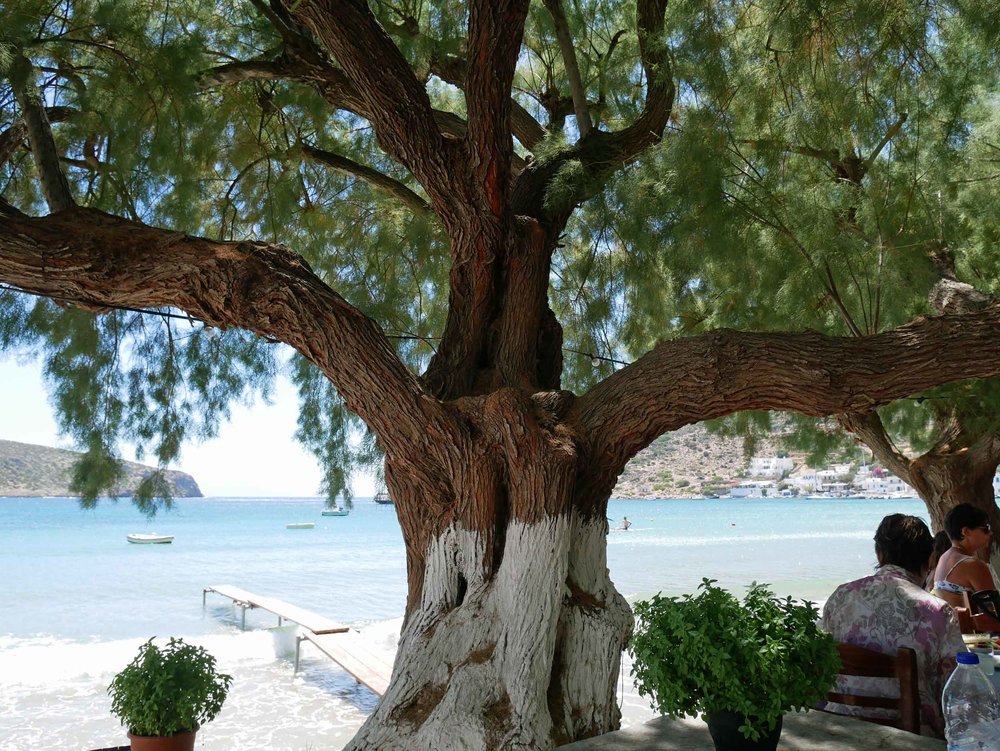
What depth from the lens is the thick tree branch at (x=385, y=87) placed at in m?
3.43

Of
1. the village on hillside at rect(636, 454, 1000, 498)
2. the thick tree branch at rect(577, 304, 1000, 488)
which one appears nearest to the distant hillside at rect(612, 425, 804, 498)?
the village on hillside at rect(636, 454, 1000, 498)

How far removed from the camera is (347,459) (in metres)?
5.55

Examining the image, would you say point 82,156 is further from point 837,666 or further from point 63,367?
point 837,666

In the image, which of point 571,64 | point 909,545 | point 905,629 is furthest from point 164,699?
point 571,64

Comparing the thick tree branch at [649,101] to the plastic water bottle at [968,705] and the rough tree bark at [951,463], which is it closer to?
the rough tree bark at [951,463]

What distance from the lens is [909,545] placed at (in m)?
2.79

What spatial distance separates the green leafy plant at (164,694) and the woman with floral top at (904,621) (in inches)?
86.6

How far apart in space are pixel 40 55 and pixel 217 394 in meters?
2.08

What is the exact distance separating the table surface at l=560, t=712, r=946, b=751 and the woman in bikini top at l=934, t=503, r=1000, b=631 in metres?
1.70

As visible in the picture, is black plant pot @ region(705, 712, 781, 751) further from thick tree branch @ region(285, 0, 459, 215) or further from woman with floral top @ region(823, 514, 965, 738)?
thick tree branch @ region(285, 0, 459, 215)

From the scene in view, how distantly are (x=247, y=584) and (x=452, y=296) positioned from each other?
20949 mm

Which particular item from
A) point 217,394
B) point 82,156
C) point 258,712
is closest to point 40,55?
point 82,156

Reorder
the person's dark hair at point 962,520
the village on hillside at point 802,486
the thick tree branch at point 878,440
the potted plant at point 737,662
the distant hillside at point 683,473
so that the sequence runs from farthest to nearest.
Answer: the village on hillside at point 802,486 → the distant hillside at point 683,473 → the thick tree branch at point 878,440 → the person's dark hair at point 962,520 → the potted plant at point 737,662

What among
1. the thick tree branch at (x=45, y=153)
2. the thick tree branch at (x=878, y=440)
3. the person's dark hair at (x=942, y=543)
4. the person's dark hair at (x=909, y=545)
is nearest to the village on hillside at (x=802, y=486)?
the thick tree branch at (x=878, y=440)
